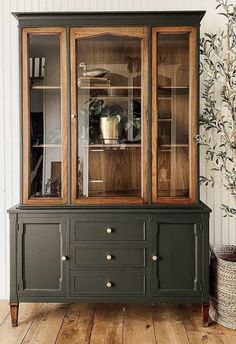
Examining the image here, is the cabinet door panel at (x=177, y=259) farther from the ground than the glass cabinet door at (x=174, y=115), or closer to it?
closer to it

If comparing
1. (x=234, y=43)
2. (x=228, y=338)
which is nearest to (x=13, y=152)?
(x=234, y=43)

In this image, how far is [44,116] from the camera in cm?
303

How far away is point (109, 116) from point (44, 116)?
16.9 inches

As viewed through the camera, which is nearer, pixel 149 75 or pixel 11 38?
pixel 149 75

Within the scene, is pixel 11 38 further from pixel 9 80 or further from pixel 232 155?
pixel 232 155

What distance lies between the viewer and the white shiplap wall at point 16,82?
3.39m

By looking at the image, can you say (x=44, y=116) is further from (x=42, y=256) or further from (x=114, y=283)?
(x=114, y=283)

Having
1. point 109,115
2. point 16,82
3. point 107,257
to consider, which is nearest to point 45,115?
point 109,115

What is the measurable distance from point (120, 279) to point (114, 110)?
111 cm

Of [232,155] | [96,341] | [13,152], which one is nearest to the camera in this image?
[96,341]

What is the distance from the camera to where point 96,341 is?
277 centimetres

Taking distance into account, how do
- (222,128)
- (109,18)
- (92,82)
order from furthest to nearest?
(222,128), (92,82), (109,18)

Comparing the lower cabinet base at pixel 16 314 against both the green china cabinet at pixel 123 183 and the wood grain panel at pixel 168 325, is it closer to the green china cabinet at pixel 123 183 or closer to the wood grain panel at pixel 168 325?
the green china cabinet at pixel 123 183

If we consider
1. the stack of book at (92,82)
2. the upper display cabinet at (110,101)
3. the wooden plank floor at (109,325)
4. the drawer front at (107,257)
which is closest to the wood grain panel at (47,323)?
the wooden plank floor at (109,325)
